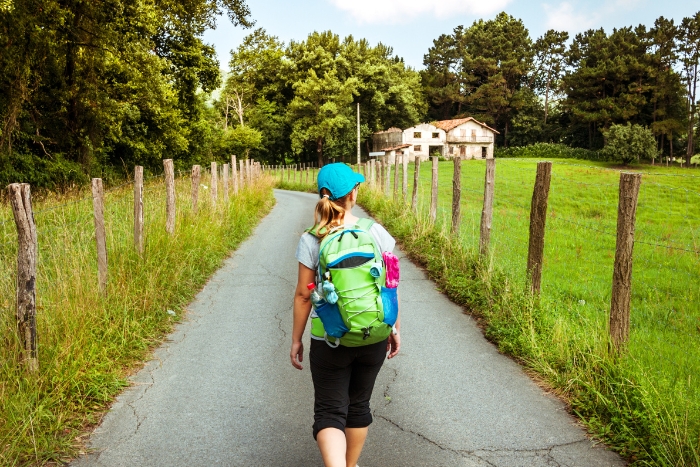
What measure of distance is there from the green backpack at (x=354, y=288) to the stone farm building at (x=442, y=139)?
73603 mm

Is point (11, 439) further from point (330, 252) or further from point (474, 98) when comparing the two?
point (474, 98)

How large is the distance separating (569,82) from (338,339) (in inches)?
3256

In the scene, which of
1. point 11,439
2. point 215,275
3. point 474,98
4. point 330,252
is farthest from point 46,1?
point 474,98

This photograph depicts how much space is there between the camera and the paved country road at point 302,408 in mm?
3633

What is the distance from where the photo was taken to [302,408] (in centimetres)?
437

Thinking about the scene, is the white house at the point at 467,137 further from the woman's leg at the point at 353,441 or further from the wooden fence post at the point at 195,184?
the woman's leg at the point at 353,441

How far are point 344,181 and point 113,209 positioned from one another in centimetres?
742

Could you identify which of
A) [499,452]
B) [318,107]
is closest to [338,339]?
[499,452]

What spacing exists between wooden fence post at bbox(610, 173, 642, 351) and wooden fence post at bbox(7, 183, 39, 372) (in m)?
4.62

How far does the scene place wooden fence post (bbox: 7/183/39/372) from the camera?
4.32 m

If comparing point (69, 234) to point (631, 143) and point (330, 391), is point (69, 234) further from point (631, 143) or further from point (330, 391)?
point (631, 143)

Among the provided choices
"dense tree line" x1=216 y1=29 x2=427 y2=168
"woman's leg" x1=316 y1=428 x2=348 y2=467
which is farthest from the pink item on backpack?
"dense tree line" x1=216 y1=29 x2=427 y2=168

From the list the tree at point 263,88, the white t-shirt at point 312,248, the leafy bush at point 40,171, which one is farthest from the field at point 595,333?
the tree at point 263,88

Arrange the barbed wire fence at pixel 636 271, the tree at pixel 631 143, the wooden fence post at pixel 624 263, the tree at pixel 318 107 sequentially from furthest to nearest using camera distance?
the tree at pixel 318 107 < the tree at pixel 631 143 < the barbed wire fence at pixel 636 271 < the wooden fence post at pixel 624 263
